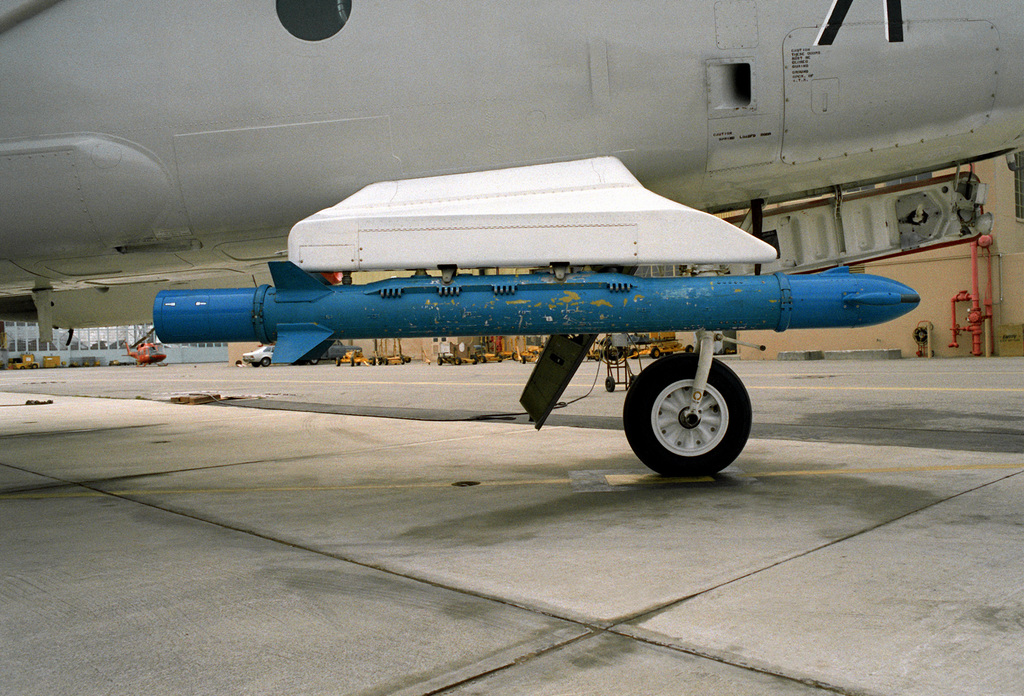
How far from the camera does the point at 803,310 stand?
459cm

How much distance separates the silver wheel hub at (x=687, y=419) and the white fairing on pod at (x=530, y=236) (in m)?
1.01

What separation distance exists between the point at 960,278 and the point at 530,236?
23084mm

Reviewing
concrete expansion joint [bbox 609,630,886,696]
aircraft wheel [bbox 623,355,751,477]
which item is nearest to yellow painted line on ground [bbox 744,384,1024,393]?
aircraft wheel [bbox 623,355,751,477]

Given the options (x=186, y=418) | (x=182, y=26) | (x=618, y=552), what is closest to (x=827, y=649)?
(x=618, y=552)

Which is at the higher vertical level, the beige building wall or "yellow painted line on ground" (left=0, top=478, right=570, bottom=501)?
the beige building wall

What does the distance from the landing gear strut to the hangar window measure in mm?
3037

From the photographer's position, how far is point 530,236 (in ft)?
14.4

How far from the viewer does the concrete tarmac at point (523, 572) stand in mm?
2207

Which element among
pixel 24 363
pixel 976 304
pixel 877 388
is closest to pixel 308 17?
pixel 877 388

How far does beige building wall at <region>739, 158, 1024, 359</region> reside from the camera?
2233cm

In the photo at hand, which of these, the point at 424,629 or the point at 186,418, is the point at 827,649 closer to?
the point at 424,629

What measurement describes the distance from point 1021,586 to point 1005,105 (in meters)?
3.38

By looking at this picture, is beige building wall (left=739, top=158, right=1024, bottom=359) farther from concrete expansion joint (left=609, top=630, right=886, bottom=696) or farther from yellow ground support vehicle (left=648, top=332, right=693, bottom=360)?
concrete expansion joint (left=609, top=630, right=886, bottom=696)

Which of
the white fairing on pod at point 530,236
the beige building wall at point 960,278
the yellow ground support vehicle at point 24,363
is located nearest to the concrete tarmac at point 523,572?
the white fairing on pod at point 530,236
